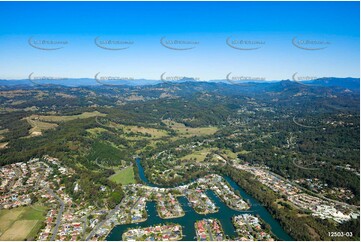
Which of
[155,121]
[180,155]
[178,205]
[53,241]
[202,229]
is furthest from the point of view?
[155,121]

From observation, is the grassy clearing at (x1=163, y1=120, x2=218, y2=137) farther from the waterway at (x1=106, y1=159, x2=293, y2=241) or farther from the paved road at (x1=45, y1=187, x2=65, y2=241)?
the paved road at (x1=45, y1=187, x2=65, y2=241)

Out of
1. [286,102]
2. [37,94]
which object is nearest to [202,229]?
[286,102]

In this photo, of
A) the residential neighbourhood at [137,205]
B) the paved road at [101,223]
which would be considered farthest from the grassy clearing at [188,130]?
the paved road at [101,223]

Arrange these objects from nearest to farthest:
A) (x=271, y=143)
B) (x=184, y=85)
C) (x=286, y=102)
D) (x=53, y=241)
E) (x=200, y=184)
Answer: (x=53, y=241) → (x=200, y=184) → (x=271, y=143) → (x=286, y=102) → (x=184, y=85)

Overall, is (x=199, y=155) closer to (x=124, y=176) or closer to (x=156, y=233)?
(x=124, y=176)

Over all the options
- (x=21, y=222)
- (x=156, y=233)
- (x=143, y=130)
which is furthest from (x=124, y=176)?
(x=143, y=130)

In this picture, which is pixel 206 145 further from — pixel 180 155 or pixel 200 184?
pixel 200 184

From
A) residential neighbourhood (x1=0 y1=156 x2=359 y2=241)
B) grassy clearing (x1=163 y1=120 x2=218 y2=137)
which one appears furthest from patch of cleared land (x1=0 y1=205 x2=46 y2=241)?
grassy clearing (x1=163 y1=120 x2=218 y2=137)
